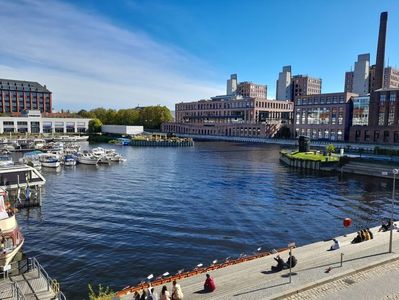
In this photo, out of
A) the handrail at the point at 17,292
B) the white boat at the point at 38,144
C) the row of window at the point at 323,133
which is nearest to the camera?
the handrail at the point at 17,292

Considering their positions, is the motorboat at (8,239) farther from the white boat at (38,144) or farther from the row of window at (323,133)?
the row of window at (323,133)

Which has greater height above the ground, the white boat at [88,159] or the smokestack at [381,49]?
the smokestack at [381,49]

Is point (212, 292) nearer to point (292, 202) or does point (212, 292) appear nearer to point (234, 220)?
point (234, 220)

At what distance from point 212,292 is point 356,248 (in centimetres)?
1361

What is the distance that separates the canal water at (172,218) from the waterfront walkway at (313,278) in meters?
6.22

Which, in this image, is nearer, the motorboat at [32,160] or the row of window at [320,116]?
the motorboat at [32,160]

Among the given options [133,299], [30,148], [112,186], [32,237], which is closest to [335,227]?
[133,299]

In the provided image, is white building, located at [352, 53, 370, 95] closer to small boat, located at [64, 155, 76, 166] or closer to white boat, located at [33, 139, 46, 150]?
small boat, located at [64, 155, 76, 166]

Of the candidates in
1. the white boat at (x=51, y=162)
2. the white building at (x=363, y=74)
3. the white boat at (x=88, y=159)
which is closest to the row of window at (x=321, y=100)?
the white building at (x=363, y=74)

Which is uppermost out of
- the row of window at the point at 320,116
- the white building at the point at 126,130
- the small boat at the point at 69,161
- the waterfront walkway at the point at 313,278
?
the row of window at the point at 320,116

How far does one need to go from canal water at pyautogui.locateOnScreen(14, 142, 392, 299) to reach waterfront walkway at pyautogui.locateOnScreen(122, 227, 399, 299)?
622cm

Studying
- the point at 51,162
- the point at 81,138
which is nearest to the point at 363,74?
the point at 81,138

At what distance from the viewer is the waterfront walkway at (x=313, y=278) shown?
741 inches

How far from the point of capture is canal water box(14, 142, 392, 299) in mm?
28469
